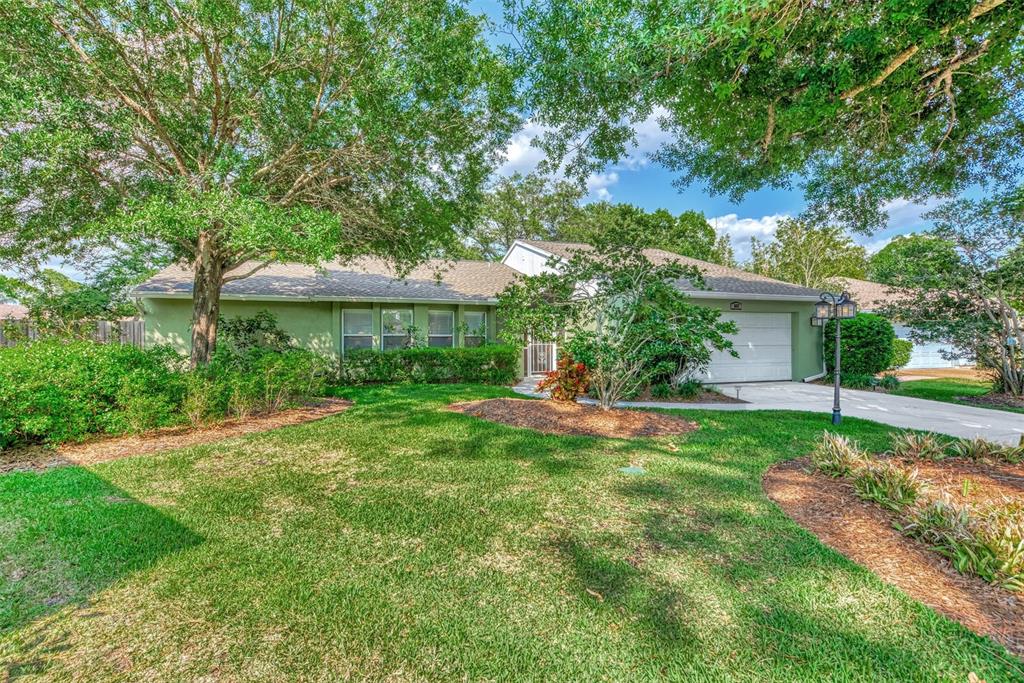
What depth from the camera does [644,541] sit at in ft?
11.2

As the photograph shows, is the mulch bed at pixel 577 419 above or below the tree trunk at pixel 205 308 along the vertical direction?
below

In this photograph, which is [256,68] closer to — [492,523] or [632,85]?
[632,85]

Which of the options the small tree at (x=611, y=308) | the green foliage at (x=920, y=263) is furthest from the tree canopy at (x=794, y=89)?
the green foliage at (x=920, y=263)

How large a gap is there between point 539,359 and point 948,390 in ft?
34.3

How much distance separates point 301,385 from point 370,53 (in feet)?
18.2

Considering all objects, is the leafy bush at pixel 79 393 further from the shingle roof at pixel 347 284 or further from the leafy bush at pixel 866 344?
the leafy bush at pixel 866 344

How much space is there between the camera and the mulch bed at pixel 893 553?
2516mm

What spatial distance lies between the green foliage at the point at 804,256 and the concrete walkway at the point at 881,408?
20.5 m

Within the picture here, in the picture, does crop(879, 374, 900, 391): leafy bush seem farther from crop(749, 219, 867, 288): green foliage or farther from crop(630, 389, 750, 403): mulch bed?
crop(749, 219, 867, 288): green foliage

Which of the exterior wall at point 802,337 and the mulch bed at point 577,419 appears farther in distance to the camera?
the exterior wall at point 802,337

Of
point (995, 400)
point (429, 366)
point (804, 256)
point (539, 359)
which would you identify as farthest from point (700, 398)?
point (804, 256)

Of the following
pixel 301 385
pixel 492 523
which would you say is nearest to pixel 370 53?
pixel 301 385

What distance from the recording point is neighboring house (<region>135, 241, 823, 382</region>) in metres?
11.4

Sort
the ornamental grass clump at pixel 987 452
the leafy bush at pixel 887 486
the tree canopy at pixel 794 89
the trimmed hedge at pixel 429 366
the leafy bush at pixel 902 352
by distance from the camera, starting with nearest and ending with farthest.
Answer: the leafy bush at pixel 887 486 < the tree canopy at pixel 794 89 < the ornamental grass clump at pixel 987 452 < the trimmed hedge at pixel 429 366 < the leafy bush at pixel 902 352
